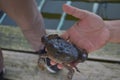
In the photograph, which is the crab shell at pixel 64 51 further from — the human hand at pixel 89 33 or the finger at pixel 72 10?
the finger at pixel 72 10

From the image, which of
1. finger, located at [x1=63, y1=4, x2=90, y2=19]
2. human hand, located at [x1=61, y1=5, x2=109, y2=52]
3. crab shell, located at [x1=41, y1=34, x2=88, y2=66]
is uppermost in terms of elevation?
finger, located at [x1=63, y1=4, x2=90, y2=19]

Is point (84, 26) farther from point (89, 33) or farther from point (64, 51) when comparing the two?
point (64, 51)

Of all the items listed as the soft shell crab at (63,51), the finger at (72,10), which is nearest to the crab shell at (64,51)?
the soft shell crab at (63,51)

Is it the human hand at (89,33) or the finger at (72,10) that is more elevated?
the finger at (72,10)

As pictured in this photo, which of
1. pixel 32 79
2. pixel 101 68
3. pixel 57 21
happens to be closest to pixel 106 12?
pixel 57 21

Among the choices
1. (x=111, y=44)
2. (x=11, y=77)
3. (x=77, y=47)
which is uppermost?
(x=77, y=47)

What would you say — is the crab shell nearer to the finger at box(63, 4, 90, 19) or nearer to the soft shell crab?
the soft shell crab

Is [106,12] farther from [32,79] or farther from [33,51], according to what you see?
[32,79]

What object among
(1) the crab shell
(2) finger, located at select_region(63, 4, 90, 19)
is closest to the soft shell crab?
(1) the crab shell
